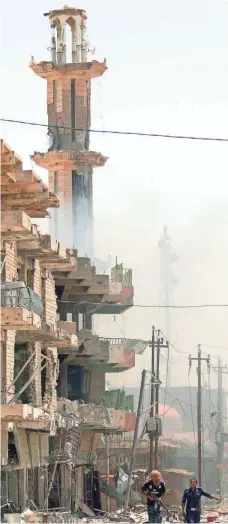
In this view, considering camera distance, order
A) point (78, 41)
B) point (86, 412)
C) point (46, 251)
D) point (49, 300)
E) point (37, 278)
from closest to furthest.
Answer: point (46, 251)
point (37, 278)
point (49, 300)
point (86, 412)
point (78, 41)

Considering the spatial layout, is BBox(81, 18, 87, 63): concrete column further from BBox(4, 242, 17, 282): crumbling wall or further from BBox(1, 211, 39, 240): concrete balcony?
BBox(1, 211, 39, 240): concrete balcony

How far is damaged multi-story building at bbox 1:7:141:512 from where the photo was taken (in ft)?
153

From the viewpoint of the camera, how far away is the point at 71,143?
77.5m

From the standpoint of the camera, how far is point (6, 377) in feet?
155

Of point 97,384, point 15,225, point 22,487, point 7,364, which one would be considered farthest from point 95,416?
point 15,225

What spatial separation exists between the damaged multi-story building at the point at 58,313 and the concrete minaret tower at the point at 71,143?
0.05 m

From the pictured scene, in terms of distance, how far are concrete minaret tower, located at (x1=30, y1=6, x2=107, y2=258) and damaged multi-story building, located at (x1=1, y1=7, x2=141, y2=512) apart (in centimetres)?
5

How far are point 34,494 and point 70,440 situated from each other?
4.65 metres

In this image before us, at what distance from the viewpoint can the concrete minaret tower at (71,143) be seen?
252ft

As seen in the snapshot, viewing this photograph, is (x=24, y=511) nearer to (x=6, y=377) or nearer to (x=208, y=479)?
(x=6, y=377)

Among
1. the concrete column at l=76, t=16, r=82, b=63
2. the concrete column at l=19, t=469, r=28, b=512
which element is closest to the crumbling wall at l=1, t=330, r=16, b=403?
the concrete column at l=19, t=469, r=28, b=512

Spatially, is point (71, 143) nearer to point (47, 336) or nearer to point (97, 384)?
point (97, 384)

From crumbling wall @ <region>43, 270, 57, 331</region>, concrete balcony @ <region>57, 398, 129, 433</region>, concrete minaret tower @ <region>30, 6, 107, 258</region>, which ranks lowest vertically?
concrete balcony @ <region>57, 398, 129, 433</region>

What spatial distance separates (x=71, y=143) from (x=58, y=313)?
11.7 meters
